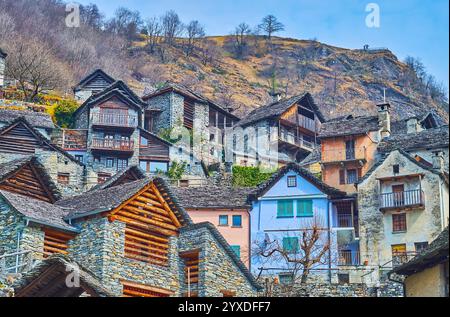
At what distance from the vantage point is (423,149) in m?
51.0

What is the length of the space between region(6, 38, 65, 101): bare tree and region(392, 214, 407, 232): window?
125 feet

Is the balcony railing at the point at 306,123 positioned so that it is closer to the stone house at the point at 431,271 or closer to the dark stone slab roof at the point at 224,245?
the dark stone slab roof at the point at 224,245

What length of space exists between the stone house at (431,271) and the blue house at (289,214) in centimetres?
2204

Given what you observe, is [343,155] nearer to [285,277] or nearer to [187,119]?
[285,277]

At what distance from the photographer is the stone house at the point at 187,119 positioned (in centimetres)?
6944

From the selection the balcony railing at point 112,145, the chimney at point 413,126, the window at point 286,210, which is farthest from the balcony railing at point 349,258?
the balcony railing at point 112,145

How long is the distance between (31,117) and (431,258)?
4525 cm

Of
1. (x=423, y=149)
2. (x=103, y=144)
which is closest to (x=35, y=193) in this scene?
(x=423, y=149)

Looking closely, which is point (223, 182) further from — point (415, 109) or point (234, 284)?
point (415, 109)

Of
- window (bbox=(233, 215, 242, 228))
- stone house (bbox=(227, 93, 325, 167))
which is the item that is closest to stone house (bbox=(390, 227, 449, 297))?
window (bbox=(233, 215, 242, 228))

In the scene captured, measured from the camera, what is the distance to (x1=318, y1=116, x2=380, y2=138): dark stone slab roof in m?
56.1

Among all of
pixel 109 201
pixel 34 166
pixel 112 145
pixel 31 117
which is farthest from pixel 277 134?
pixel 109 201

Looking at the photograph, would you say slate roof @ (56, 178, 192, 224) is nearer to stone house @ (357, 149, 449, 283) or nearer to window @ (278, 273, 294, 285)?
window @ (278, 273, 294, 285)

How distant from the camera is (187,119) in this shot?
7156 centimetres
